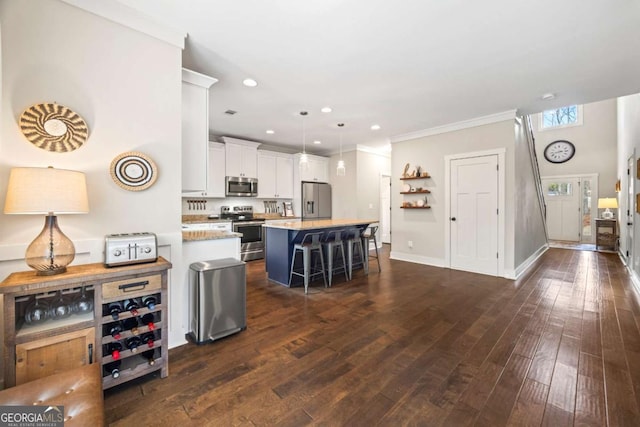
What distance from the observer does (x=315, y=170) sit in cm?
697

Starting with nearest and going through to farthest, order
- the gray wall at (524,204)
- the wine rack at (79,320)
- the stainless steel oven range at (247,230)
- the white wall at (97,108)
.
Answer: the wine rack at (79,320)
the white wall at (97,108)
the gray wall at (524,204)
the stainless steel oven range at (247,230)

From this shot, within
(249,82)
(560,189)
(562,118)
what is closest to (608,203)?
(560,189)

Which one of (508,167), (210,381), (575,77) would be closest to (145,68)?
(210,381)

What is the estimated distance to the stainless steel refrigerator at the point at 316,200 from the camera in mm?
6762

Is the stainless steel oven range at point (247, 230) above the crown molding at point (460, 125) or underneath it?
underneath

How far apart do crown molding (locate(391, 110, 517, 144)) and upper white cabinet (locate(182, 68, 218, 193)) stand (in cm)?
400


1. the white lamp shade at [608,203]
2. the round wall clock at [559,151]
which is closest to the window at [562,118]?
the round wall clock at [559,151]

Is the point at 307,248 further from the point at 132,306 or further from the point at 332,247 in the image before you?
the point at 132,306

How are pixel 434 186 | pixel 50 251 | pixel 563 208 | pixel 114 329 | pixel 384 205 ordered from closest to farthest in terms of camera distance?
pixel 50 251
pixel 114 329
pixel 434 186
pixel 384 205
pixel 563 208

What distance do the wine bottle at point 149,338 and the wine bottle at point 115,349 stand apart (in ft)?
0.43

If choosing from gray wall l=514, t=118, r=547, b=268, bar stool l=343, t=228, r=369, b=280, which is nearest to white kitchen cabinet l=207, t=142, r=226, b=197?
bar stool l=343, t=228, r=369, b=280

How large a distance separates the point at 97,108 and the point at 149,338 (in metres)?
1.67

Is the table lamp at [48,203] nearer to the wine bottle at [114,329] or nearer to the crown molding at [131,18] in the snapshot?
the wine bottle at [114,329]

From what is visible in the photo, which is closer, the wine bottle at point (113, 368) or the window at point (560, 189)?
the wine bottle at point (113, 368)
